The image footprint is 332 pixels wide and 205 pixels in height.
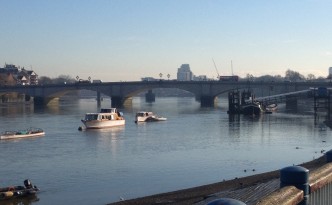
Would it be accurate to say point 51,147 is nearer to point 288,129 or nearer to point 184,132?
point 184,132

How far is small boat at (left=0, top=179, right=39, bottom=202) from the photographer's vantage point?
2108cm

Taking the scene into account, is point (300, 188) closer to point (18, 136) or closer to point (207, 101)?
point (18, 136)

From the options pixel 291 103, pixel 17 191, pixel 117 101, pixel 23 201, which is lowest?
pixel 23 201

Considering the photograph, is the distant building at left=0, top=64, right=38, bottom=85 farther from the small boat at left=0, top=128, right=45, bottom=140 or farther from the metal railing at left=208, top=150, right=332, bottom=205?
the metal railing at left=208, top=150, right=332, bottom=205

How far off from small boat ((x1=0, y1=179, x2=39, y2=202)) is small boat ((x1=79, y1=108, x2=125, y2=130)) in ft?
112

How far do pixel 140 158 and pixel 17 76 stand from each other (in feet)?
476

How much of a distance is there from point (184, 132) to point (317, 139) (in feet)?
39.5

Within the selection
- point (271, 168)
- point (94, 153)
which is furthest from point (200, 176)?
point (94, 153)

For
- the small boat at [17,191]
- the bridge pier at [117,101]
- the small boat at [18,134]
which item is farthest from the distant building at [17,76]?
the small boat at [17,191]

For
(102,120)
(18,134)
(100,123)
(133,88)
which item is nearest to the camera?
(18,134)

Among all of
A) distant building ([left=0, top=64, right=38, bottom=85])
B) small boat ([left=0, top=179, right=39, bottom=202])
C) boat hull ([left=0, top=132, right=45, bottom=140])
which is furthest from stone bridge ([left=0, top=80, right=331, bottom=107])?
small boat ([left=0, top=179, right=39, bottom=202])

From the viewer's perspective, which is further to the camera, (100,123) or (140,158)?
(100,123)

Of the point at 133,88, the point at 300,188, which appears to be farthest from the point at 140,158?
the point at 133,88

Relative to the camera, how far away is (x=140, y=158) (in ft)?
106
